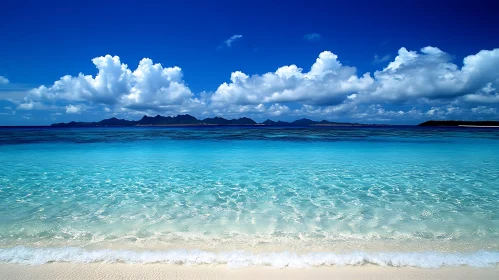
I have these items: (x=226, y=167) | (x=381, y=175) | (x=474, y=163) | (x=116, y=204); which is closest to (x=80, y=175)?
(x=116, y=204)

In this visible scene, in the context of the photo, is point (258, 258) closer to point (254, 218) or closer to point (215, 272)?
point (215, 272)

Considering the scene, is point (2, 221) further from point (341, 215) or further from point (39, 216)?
point (341, 215)

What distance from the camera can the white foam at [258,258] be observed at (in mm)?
3912

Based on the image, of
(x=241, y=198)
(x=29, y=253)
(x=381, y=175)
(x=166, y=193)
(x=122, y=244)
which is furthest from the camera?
(x=381, y=175)

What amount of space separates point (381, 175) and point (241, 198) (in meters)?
6.61

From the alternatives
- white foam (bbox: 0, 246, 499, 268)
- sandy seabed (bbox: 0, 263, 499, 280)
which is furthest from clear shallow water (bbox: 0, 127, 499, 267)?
sandy seabed (bbox: 0, 263, 499, 280)

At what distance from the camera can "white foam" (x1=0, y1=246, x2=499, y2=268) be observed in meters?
3.91

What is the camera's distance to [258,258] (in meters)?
4.05

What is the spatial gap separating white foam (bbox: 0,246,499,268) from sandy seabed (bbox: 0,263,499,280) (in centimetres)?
10

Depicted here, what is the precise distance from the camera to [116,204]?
703 cm

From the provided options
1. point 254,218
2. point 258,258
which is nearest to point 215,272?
point 258,258

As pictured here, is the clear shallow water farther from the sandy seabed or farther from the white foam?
the sandy seabed

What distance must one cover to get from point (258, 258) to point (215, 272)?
71 cm

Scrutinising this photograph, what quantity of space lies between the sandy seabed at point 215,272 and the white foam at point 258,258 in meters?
0.10
